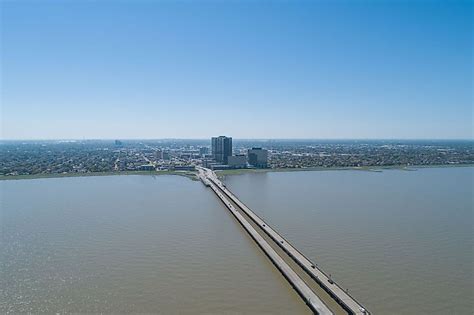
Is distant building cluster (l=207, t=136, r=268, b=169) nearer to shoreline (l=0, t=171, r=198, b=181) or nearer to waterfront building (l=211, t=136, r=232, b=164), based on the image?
waterfront building (l=211, t=136, r=232, b=164)

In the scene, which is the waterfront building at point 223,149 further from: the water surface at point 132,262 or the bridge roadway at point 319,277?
the bridge roadway at point 319,277

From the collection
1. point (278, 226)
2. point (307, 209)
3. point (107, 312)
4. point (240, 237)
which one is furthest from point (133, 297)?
point (307, 209)

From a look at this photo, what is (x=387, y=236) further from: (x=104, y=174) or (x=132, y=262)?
(x=104, y=174)

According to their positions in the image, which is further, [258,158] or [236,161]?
[258,158]

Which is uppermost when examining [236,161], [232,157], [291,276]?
[232,157]

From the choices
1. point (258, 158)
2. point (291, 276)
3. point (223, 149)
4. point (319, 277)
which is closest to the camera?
point (319, 277)

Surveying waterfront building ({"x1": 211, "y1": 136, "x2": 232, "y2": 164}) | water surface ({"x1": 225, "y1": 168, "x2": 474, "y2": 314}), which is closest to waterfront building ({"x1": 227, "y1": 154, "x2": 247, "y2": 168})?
waterfront building ({"x1": 211, "y1": 136, "x2": 232, "y2": 164})

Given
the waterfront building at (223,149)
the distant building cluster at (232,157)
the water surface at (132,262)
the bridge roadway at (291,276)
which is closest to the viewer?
the bridge roadway at (291,276)

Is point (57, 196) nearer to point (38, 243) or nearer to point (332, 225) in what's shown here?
point (38, 243)

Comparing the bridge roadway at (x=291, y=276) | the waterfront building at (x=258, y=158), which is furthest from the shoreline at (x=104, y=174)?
the bridge roadway at (x=291, y=276)

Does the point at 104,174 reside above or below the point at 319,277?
above

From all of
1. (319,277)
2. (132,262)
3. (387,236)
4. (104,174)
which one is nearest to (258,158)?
(104,174)
